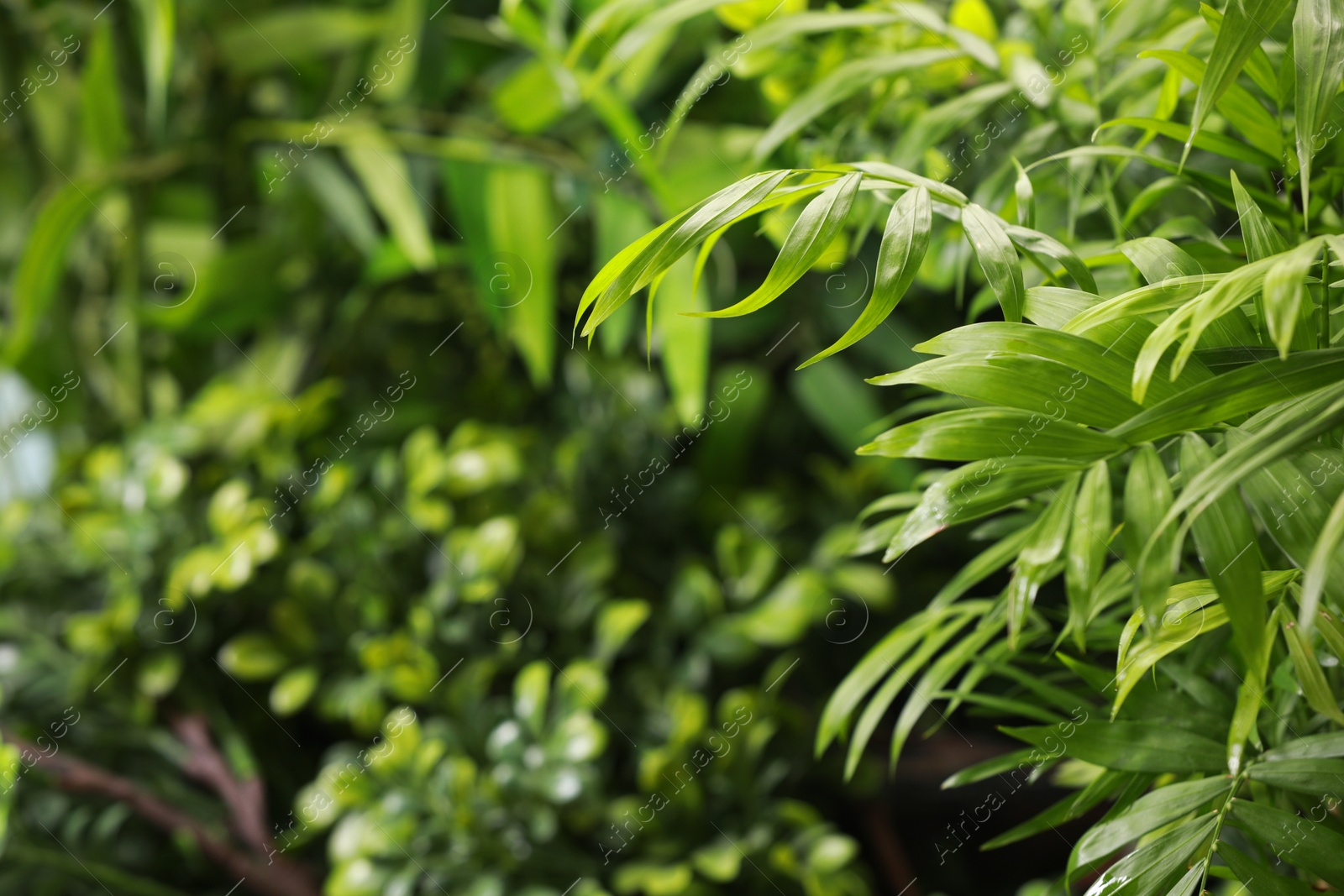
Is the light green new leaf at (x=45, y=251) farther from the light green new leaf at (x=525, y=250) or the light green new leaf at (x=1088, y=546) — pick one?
the light green new leaf at (x=1088, y=546)

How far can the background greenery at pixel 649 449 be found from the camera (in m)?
0.29

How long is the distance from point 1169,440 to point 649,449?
2.07ft

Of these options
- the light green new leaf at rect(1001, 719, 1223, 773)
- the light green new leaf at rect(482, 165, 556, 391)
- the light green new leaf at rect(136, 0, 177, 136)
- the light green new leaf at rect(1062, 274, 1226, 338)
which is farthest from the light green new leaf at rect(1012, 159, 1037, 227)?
the light green new leaf at rect(136, 0, 177, 136)

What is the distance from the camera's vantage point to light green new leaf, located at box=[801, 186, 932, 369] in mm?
288

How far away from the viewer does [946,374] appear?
282 mm

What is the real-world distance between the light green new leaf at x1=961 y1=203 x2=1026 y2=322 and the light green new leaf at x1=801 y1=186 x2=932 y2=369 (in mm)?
19

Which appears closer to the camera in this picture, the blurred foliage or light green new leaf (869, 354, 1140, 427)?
light green new leaf (869, 354, 1140, 427)

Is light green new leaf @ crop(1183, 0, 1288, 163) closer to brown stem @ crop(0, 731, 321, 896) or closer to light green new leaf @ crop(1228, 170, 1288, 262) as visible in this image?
light green new leaf @ crop(1228, 170, 1288, 262)

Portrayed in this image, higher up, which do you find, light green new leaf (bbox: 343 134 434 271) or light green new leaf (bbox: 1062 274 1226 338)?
light green new leaf (bbox: 343 134 434 271)

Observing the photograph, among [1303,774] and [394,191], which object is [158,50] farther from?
[1303,774]

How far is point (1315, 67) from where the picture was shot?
29 cm

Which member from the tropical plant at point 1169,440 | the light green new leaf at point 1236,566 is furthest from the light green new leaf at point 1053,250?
the light green new leaf at point 1236,566

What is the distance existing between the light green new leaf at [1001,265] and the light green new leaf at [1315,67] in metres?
0.09

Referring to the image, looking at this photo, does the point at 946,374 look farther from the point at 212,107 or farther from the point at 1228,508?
the point at 212,107
